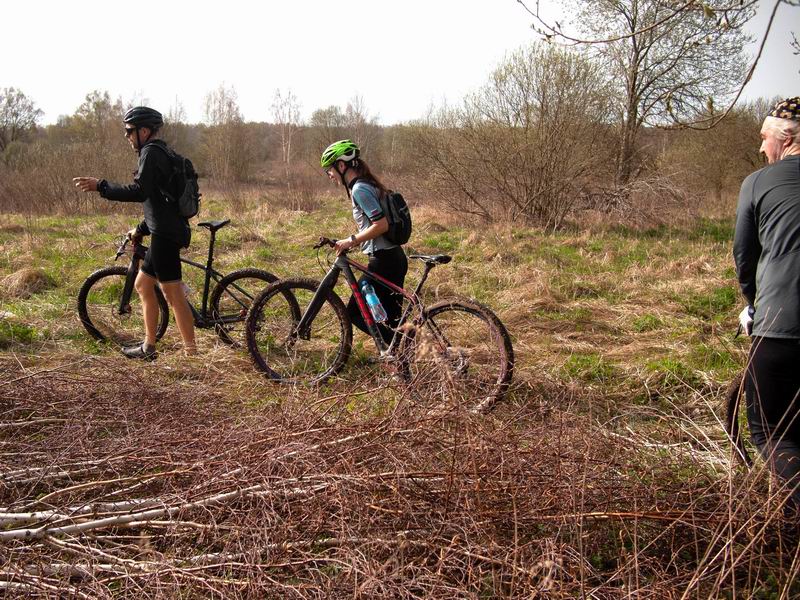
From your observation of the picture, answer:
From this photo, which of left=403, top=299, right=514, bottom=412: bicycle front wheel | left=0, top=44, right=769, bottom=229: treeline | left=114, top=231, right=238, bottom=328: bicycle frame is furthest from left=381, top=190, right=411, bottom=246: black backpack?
left=0, top=44, right=769, bottom=229: treeline

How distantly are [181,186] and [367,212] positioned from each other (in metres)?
1.68

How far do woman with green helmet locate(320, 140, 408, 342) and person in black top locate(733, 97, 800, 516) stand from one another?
→ 2430 mm

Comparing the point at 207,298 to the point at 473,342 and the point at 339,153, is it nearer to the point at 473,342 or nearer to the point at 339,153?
the point at 339,153

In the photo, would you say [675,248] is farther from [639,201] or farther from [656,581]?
[656,581]

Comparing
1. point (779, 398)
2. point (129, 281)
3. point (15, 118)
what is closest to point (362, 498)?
point (779, 398)

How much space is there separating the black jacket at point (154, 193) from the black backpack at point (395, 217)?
5.97ft

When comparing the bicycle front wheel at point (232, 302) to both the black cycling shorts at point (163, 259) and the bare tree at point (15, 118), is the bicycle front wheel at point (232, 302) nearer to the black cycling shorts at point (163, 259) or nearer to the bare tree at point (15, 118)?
the black cycling shorts at point (163, 259)

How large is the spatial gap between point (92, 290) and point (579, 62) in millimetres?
12527

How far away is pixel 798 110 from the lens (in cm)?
224

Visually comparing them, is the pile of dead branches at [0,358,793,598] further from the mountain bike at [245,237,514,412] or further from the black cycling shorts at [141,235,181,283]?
the black cycling shorts at [141,235,181,283]

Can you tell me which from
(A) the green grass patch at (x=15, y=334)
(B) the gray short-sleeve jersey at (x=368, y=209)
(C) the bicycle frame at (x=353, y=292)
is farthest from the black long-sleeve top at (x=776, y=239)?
(A) the green grass patch at (x=15, y=334)

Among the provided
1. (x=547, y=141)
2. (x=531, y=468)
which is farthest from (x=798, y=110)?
(x=547, y=141)

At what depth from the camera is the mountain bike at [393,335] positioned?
3.46m

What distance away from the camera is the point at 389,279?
442 cm
